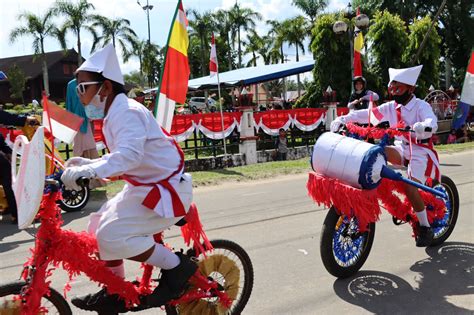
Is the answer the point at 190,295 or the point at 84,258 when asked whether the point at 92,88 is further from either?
the point at 190,295

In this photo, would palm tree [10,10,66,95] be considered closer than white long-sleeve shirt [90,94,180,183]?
No

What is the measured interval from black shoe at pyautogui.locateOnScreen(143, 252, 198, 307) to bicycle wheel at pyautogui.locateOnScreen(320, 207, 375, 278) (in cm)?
153

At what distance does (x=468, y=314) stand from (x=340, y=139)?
173cm

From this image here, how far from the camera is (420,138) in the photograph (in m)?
4.80

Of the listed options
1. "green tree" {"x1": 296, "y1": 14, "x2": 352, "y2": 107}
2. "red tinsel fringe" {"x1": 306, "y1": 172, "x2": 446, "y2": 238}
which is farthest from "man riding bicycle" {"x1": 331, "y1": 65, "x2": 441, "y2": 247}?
"green tree" {"x1": 296, "y1": 14, "x2": 352, "y2": 107}

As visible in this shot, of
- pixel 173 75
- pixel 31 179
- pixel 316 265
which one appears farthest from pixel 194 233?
pixel 173 75

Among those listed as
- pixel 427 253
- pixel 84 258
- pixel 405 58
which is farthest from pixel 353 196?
pixel 405 58

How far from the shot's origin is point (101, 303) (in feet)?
10.3

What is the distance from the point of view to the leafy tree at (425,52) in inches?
1048

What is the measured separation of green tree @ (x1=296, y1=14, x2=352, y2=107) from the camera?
78.7 ft

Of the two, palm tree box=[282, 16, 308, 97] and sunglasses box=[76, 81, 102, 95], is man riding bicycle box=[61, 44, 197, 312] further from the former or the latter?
palm tree box=[282, 16, 308, 97]

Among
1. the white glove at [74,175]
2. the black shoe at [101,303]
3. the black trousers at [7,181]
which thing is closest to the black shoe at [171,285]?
the black shoe at [101,303]

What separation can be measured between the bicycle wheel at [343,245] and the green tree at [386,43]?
2234 cm

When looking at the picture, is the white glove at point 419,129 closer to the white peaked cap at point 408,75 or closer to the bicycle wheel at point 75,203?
the white peaked cap at point 408,75
